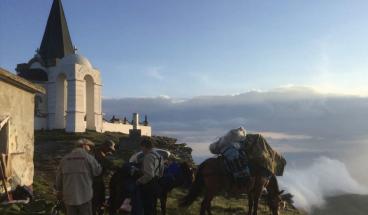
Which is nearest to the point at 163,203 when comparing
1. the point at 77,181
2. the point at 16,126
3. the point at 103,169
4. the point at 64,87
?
the point at 103,169

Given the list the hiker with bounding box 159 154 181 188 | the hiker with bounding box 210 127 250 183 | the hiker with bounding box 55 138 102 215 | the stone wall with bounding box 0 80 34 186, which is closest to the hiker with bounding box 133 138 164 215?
the hiker with bounding box 55 138 102 215

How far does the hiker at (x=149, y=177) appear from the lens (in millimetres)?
9836

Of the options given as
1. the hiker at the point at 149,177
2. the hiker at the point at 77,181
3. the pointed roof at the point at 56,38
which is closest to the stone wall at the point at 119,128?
the pointed roof at the point at 56,38

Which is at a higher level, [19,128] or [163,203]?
[19,128]

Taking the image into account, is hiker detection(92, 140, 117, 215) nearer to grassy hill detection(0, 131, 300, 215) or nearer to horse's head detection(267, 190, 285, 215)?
grassy hill detection(0, 131, 300, 215)

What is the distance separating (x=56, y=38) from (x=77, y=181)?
166 feet

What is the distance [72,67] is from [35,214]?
129 feet

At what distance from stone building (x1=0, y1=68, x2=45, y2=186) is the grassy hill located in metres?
0.97

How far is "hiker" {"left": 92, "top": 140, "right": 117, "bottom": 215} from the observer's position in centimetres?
990

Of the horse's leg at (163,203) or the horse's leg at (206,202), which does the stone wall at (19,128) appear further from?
the horse's leg at (206,202)

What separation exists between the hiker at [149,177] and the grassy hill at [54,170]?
324cm

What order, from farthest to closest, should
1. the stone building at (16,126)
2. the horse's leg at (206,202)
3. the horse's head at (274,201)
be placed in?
the stone building at (16,126)
the horse's head at (274,201)
the horse's leg at (206,202)

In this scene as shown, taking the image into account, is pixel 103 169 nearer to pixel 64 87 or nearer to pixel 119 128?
pixel 64 87

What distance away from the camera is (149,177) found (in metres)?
9.82
